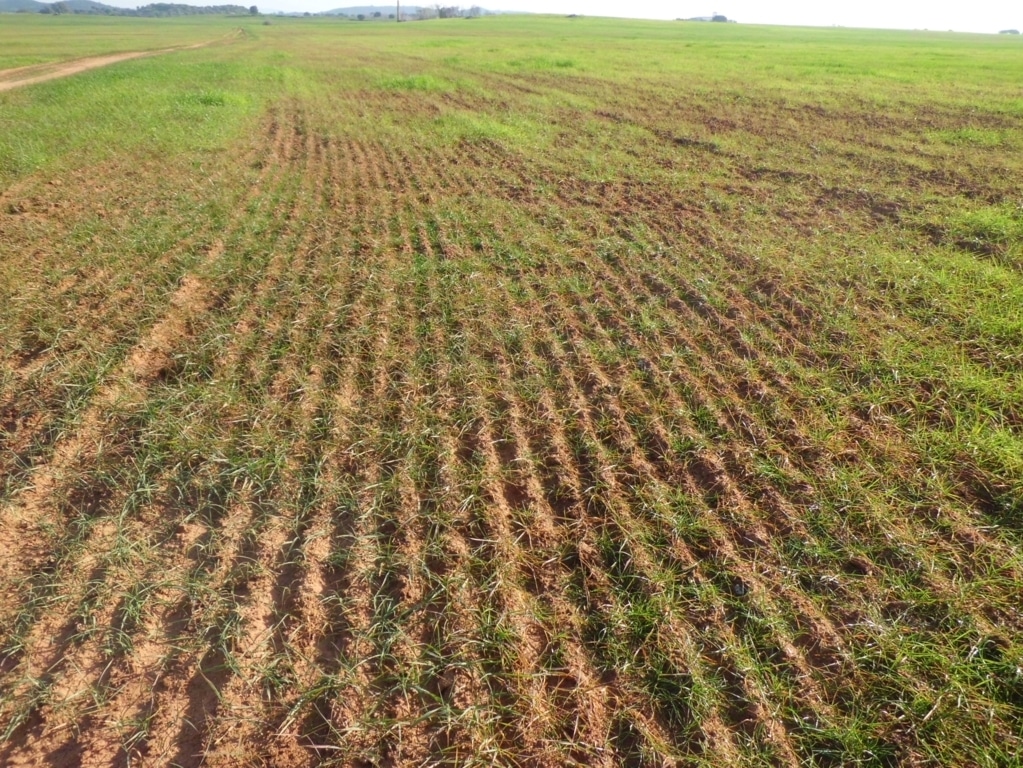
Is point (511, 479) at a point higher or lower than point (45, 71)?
lower

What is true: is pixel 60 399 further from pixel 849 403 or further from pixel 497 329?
pixel 849 403

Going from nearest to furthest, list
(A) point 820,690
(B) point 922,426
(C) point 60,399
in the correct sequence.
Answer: (A) point 820,690, (B) point 922,426, (C) point 60,399

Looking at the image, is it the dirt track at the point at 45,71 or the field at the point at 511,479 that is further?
the dirt track at the point at 45,71

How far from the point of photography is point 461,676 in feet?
8.30

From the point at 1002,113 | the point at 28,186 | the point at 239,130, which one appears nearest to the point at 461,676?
the point at 28,186

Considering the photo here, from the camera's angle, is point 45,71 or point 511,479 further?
point 45,71

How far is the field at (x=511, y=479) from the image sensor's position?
2.43 meters

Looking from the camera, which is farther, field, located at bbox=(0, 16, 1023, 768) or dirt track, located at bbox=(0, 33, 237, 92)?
dirt track, located at bbox=(0, 33, 237, 92)

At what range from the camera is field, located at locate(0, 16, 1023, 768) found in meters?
Result: 2.43

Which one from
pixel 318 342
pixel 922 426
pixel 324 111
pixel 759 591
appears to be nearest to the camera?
pixel 759 591

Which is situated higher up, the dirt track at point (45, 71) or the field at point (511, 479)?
the dirt track at point (45, 71)

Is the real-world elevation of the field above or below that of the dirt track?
below

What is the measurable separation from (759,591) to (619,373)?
6.84ft

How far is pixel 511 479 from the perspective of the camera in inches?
142
